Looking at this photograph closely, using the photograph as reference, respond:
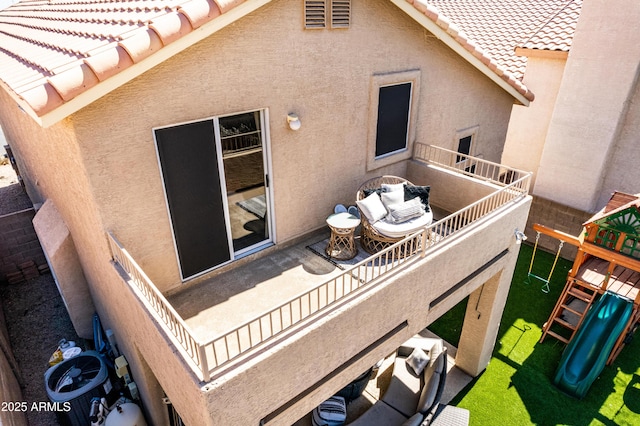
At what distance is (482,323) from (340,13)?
8.79 meters

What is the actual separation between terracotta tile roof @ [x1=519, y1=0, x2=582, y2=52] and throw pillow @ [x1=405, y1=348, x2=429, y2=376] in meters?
12.5

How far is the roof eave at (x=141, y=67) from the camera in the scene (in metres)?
4.84

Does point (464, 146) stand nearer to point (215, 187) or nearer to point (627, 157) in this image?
point (627, 157)

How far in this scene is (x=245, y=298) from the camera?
7.10 meters

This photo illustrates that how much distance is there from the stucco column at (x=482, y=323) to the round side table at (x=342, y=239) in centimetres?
442

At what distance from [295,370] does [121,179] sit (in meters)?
3.92

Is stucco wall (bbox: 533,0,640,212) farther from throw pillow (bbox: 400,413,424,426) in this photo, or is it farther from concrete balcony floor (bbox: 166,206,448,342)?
concrete balcony floor (bbox: 166,206,448,342)

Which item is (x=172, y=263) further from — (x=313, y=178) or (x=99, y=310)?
(x=99, y=310)

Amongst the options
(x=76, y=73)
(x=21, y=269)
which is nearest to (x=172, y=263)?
(x=76, y=73)

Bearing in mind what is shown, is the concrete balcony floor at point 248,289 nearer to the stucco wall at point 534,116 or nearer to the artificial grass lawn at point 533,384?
the artificial grass lawn at point 533,384

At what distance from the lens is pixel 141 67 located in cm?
532

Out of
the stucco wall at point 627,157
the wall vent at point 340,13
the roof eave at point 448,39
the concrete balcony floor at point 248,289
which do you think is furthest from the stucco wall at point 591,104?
the concrete balcony floor at point 248,289

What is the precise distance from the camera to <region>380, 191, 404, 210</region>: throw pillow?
8664 mm

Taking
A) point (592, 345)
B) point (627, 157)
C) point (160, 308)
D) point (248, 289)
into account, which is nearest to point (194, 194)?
point (248, 289)
